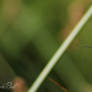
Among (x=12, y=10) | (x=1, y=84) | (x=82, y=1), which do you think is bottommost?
(x=1, y=84)

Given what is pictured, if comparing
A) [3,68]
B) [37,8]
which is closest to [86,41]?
[37,8]

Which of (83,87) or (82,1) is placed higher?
(82,1)

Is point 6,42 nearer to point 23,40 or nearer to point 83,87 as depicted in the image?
point 23,40

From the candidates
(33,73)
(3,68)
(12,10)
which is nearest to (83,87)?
(33,73)

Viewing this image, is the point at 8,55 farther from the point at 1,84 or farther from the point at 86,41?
the point at 86,41

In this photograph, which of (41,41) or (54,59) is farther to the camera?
(41,41)

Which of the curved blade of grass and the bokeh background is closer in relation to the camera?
the curved blade of grass

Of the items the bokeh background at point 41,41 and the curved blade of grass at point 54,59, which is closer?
the curved blade of grass at point 54,59
